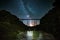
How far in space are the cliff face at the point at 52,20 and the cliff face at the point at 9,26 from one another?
1.34 ft

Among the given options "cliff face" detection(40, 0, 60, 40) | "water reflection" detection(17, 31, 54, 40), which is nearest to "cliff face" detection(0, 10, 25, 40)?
"water reflection" detection(17, 31, 54, 40)

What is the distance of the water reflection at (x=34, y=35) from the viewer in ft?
8.92

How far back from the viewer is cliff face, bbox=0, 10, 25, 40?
2719mm

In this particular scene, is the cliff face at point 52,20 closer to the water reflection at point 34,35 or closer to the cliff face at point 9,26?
the water reflection at point 34,35

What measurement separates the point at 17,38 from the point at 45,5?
831 millimetres

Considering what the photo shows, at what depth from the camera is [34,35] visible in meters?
2.83

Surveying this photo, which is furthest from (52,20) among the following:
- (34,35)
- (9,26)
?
(9,26)

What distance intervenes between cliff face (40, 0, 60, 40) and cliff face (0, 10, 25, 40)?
41cm

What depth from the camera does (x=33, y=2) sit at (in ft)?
9.79

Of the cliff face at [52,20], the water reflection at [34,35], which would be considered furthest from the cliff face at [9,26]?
the cliff face at [52,20]

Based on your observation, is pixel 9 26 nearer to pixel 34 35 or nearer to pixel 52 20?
pixel 34 35

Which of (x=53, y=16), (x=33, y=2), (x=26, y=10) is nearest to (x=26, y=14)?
(x=26, y=10)

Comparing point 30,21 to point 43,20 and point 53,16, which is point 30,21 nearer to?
point 43,20

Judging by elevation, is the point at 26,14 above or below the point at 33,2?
below
